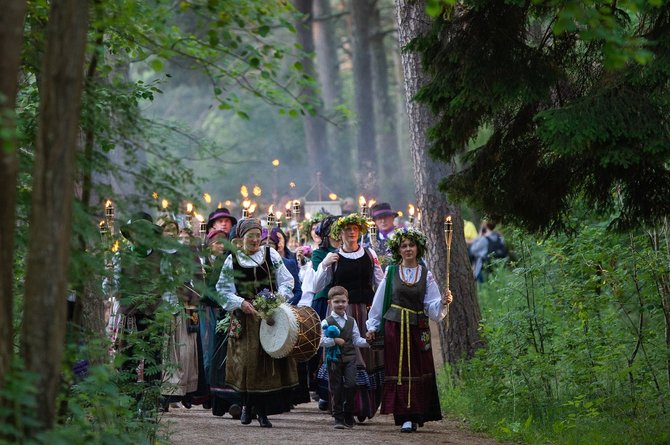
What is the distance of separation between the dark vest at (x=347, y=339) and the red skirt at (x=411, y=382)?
0.48 metres

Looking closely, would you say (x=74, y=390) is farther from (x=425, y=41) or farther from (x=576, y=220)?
(x=576, y=220)

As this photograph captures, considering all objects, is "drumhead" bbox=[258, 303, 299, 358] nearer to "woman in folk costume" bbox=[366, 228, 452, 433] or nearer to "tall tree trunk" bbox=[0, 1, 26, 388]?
"woman in folk costume" bbox=[366, 228, 452, 433]

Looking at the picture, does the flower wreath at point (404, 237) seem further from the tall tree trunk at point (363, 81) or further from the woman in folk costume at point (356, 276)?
the tall tree trunk at point (363, 81)

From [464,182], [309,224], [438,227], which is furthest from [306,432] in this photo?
[309,224]

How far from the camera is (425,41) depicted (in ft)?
32.3

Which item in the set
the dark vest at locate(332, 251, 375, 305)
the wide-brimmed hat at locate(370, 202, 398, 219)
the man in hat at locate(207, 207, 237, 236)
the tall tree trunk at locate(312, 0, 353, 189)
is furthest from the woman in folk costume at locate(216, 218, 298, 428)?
the tall tree trunk at locate(312, 0, 353, 189)

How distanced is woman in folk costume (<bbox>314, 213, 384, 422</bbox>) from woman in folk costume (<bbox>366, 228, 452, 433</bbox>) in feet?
3.28

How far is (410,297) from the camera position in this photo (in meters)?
12.5

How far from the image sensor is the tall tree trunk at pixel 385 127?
143ft

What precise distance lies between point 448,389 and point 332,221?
2.34 metres

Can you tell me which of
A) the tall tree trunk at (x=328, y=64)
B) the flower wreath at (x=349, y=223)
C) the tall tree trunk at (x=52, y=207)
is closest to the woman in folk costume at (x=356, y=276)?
the flower wreath at (x=349, y=223)

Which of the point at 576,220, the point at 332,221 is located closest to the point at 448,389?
the point at 332,221

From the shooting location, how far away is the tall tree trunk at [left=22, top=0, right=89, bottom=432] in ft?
19.4

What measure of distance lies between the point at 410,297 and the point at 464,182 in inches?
96.1
